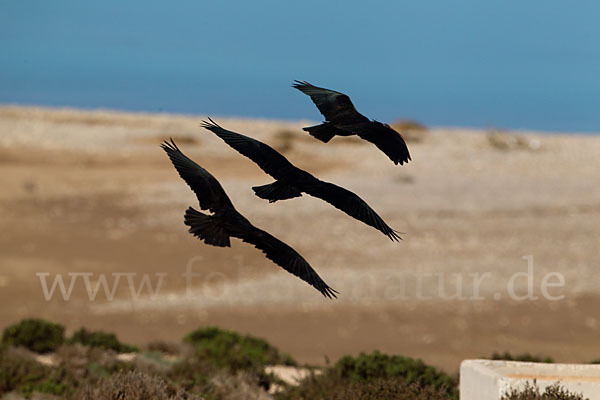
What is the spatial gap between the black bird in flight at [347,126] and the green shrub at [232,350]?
684 cm

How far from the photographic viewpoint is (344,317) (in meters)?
20.8

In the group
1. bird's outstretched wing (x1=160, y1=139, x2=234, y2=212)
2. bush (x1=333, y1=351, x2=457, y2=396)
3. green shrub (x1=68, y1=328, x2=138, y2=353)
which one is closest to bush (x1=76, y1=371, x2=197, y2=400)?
bird's outstretched wing (x1=160, y1=139, x2=234, y2=212)

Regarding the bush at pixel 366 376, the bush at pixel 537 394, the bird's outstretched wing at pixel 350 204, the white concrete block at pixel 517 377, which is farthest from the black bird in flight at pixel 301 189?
the bush at pixel 366 376

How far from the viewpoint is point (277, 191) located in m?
6.15

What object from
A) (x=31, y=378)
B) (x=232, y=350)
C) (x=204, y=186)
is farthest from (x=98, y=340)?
(x=204, y=186)

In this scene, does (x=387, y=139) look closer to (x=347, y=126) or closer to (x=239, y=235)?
(x=347, y=126)

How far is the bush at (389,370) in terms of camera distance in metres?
11.1

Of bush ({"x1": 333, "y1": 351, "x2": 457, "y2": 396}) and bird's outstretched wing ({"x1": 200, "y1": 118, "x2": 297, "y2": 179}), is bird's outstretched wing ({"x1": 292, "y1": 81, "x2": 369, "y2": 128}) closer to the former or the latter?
bird's outstretched wing ({"x1": 200, "y1": 118, "x2": 297, "y2": 179})

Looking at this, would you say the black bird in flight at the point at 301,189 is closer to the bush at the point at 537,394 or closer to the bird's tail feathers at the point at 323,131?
the bird's tail feathers at the point at 323,131

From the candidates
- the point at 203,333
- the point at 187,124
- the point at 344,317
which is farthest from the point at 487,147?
the point at 203,333

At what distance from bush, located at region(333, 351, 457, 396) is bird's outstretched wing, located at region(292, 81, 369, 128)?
5.09 m

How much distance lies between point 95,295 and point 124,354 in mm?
8152

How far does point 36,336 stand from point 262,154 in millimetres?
8721

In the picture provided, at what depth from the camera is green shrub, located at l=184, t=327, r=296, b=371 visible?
513 inches
